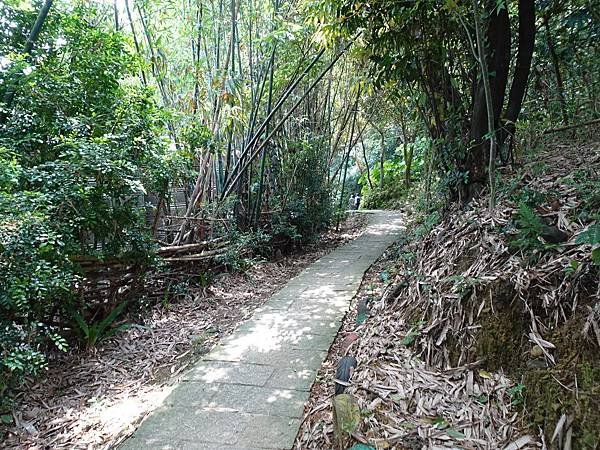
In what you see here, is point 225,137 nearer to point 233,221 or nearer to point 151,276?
point 233,221

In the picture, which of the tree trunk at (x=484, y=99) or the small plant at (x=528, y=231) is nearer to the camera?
the small plant at (x=528, y=231)

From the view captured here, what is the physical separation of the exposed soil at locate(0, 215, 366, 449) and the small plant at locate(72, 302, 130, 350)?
59 millimetres

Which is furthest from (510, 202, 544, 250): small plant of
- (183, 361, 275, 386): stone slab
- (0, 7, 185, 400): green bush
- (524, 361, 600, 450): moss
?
(0, 7, 185, 400): green bush

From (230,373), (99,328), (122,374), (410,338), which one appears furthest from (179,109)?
(410,338)

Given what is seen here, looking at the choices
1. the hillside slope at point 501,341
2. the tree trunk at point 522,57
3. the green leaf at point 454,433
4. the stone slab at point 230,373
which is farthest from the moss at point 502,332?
the tree trunk at point 522,57

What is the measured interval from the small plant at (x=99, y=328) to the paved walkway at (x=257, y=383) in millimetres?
834

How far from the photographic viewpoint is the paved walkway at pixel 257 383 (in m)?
1.80

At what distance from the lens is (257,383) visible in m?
2.25

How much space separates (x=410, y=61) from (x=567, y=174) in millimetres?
1384

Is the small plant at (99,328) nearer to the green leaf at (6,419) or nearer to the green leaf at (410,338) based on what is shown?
the green leaf at (6,419)

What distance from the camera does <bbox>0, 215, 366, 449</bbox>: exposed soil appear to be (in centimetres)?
203

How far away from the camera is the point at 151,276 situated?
3426 mm

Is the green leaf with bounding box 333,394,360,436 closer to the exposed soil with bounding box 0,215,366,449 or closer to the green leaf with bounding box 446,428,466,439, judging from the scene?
the green leaf with bounding box 446,428,466,439

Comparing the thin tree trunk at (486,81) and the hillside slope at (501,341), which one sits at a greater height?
the thin tree trunk at (486,81)
